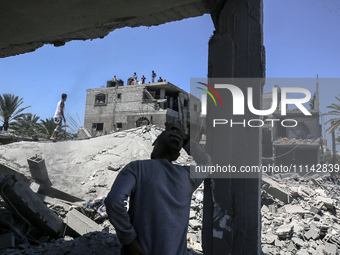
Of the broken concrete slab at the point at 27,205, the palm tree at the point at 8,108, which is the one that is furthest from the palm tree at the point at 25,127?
the broken concrete slab at the point at 27,205

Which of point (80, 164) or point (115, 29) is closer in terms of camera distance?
point (115, 29)

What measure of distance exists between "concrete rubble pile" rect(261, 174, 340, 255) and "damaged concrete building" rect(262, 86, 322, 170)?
15.5 m

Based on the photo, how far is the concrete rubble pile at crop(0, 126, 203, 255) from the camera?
327 centimetres

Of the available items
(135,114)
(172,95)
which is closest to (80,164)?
(135,114)

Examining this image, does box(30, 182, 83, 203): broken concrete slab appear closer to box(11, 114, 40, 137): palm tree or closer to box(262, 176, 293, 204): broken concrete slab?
box(262, 176, 293, 204): broken concrete slab

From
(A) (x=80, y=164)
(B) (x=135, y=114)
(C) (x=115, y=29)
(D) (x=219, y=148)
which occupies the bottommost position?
(A) (x=80, y=164)

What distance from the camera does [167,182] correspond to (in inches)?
59.8

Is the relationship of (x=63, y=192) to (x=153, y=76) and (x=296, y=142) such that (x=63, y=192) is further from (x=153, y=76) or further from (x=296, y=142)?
(x=296, y=142)

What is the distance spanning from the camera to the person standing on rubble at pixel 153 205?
1.33 metres

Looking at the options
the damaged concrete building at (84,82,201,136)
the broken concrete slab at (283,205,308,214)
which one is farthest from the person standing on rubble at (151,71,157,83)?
the broken concrete slab at (283,205,308,214)

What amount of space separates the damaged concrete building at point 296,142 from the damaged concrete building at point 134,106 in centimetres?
880

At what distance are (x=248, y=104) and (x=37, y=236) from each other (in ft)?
13.2

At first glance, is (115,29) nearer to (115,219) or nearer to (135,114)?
(115,219)

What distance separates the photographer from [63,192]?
5.95 metres
